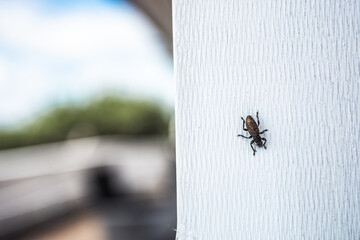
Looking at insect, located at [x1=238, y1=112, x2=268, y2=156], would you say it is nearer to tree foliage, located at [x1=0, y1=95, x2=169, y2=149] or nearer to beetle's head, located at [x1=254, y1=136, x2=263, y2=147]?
beetle's head, located at [x1=254, y1=136, x2=263, y2=147]

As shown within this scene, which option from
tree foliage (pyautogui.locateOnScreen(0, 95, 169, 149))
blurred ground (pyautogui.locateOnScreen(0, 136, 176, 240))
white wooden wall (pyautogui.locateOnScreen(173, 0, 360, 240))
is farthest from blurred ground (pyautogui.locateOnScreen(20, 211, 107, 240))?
white wooden wall (pyautogui.locateOnScreen(173, 0, 360, 240))

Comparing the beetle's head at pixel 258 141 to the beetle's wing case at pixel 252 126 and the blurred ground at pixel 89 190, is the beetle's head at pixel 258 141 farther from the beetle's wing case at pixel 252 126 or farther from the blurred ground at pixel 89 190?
the blurred ground at pixel 89 190

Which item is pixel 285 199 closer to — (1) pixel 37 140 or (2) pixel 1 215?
(2) pixel 1 215

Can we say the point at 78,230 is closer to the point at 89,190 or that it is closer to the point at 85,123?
the point at 89,190

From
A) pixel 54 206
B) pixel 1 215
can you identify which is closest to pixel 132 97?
pixel 54 206

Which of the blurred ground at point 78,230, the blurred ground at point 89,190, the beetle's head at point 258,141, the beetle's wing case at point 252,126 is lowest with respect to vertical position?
the blurred ground at point 78,230

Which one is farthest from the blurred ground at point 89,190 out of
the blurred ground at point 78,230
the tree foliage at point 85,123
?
the tree foliage at point 85,123
